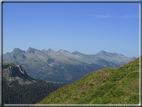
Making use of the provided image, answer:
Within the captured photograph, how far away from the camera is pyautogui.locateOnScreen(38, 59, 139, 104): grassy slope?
18000 millimetres

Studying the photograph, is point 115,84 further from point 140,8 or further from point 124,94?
point 140,8

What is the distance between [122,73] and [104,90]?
5.79 m

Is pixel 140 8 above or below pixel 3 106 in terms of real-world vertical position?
above

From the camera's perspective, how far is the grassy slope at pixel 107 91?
18000 millimetres

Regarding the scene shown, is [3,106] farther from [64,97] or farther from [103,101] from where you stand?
[103,101]

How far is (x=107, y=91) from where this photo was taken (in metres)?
20.2

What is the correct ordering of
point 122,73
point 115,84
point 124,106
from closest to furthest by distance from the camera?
point 124,106
point 115,84
point 122,73

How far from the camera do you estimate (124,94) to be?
18328 millimetres

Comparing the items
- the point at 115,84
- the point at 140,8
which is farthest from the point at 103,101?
the point at 140,8

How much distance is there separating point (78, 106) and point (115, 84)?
627 centimetres

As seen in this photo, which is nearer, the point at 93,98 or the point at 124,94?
the point at 124,94

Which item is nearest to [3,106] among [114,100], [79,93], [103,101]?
[79,93]

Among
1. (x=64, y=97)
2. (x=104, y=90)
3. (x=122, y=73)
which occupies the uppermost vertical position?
(x=122, y=73)

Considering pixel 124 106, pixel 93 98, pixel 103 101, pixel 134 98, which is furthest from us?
pixel 93 98
